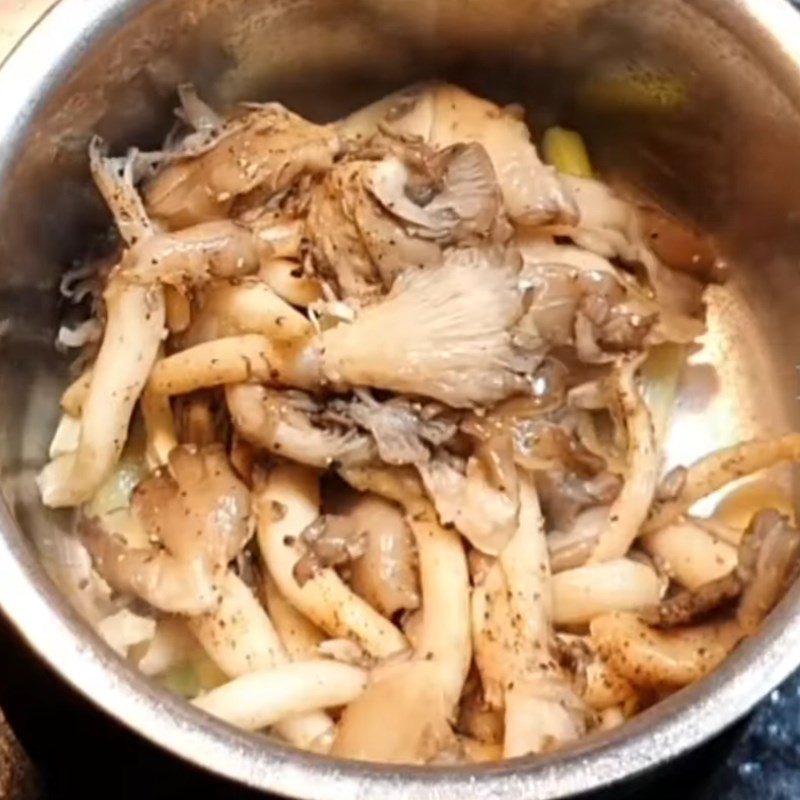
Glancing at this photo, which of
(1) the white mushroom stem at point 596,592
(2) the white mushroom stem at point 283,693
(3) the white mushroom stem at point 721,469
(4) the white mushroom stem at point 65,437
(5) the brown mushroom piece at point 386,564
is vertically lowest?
(4) the white mushroom stem at point 65,437

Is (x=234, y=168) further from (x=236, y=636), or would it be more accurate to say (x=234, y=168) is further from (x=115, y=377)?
(x=236, y=636)

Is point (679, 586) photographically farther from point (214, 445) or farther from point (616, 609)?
point (214, 445)

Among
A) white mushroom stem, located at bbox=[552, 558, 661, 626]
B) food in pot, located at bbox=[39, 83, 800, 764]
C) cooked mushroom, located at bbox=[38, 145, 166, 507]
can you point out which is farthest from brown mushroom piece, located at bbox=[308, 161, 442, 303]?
white mushroom stem, located at bbox=[552, 558, 661, 626]

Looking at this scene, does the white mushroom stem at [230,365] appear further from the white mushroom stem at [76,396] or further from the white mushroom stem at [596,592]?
the white mushroom stem at [596,592]

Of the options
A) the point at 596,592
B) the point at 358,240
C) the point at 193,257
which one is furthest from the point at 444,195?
the point at 596,592

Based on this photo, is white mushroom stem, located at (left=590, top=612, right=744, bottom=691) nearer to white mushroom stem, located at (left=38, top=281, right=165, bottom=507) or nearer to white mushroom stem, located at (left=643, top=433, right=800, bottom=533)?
white mushroom stem, located at (left=643, top=433, right=800, bottom=533)

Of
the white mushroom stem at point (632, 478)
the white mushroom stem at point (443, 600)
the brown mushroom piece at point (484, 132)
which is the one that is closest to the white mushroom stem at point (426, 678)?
the white mushroom stem at point (443, 600)

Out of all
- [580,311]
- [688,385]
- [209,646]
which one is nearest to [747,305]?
[688,385]
